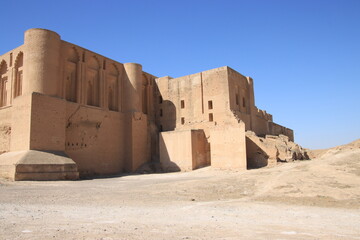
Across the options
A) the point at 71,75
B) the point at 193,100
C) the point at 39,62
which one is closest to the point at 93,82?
the point at 71,75

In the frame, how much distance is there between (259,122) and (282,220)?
2783cm

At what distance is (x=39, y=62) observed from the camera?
67.3ft

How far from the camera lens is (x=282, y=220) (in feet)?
19.7

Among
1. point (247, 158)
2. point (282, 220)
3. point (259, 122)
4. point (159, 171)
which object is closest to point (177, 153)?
point (159, 171)

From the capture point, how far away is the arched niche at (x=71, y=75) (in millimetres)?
23422

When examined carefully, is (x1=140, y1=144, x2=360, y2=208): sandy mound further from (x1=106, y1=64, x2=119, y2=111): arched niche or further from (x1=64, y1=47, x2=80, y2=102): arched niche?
(x1=106, y1=64, x2=119, y2=111): arched niche

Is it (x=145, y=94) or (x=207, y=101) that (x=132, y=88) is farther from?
(x=207, y=101)

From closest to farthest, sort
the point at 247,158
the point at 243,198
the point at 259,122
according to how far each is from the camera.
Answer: the point at 243,198 < the point at 247,158 < the point at 259,122

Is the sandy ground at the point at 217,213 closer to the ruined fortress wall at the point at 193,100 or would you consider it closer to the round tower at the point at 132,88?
the ruined fortress wall at the point at 193,100

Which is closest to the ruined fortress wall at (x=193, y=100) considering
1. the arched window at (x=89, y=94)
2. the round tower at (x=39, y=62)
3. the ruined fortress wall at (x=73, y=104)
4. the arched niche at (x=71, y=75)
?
the ruined fortress wall at (x=73, y=104)

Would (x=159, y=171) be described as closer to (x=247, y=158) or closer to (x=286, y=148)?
(x=247, y=158)

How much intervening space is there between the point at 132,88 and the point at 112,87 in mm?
1809

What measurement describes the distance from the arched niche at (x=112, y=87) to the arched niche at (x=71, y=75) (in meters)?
3.31

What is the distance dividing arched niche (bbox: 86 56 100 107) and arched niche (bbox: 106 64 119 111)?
1119 millimetres
